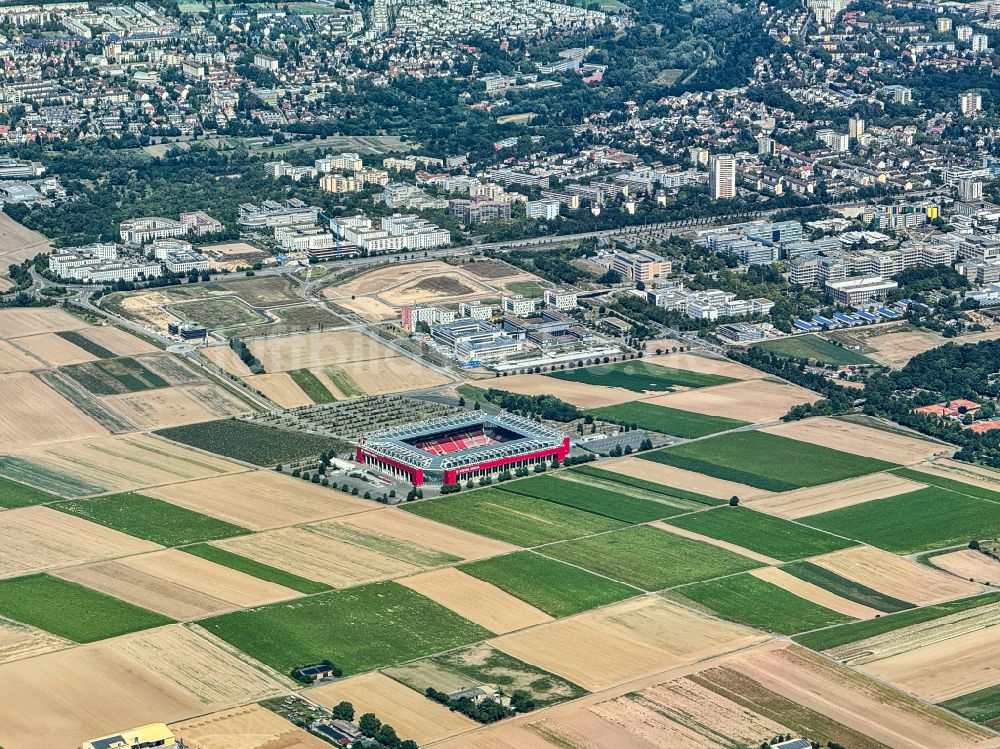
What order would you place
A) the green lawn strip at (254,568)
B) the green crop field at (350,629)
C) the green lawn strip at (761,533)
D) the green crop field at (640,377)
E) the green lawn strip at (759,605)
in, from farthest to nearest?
the green crop field at (640,377), the green lawn strip at (761,533), the green lawn strip at (254,568), the green lawn strip at (759,605), the green crop field at (350,629)

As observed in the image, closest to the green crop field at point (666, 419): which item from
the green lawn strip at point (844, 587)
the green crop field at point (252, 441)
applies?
the green crop field at point (252, 441)

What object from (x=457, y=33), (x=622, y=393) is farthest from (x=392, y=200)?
(x=457, y=33)

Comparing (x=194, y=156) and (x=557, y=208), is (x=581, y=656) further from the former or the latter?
(x=194, y=156)

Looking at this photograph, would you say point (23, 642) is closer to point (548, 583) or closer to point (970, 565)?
point (548, 583)

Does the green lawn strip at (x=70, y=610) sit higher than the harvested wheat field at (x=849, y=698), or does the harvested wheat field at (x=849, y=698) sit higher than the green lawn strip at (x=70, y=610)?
the green lawn strip at (x=70, y=610)

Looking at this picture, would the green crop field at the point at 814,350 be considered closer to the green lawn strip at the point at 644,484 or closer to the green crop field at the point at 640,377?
the green crop field at the point at 640,377

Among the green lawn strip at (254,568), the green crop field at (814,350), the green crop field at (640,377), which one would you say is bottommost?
the green lawn strip at (254,568)

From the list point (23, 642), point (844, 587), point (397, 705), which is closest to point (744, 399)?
point (844, 587)

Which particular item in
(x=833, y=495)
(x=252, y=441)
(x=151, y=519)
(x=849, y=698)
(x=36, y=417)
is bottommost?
(x=849, y=698)
